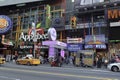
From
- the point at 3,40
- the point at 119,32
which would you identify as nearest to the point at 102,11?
the point at 119,32

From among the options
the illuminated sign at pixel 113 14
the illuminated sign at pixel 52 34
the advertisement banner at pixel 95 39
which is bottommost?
the advertisement banner at pixel 95 39

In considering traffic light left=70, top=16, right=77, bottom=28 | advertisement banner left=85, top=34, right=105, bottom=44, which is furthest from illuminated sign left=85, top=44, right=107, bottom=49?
traffic light left=70, top=16, right=77, bottom=28

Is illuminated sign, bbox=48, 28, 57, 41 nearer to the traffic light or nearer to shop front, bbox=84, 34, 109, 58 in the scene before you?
the traffic light

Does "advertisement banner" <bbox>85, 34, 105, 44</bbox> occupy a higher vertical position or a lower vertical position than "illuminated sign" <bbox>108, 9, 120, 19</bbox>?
lower

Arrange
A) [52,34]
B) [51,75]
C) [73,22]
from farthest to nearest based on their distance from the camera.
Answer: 1. [73,22]
2. [52,34]
3. [51,75]

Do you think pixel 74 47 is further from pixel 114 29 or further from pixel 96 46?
pixel 114 29

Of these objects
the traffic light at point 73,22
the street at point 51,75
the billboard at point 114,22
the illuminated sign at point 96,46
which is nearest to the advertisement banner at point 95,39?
the illuminated sign at point 96,46

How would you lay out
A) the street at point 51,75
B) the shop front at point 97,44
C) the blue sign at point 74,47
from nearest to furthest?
the street at point 51,75, the shop front at point 97,44, the blue sign at point 74,47

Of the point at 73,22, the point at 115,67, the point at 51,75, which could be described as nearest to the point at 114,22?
the point at 73,22

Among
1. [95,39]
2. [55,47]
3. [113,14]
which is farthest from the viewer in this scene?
[55,47]

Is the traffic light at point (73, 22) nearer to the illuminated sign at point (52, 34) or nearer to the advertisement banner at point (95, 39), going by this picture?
the advertisement banner at point (95, 39)

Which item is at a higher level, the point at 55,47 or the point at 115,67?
the point at 55,47

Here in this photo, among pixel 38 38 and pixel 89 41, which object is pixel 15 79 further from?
pixel 38 38

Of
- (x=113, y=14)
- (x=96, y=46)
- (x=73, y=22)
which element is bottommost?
(x=96, y=46)
